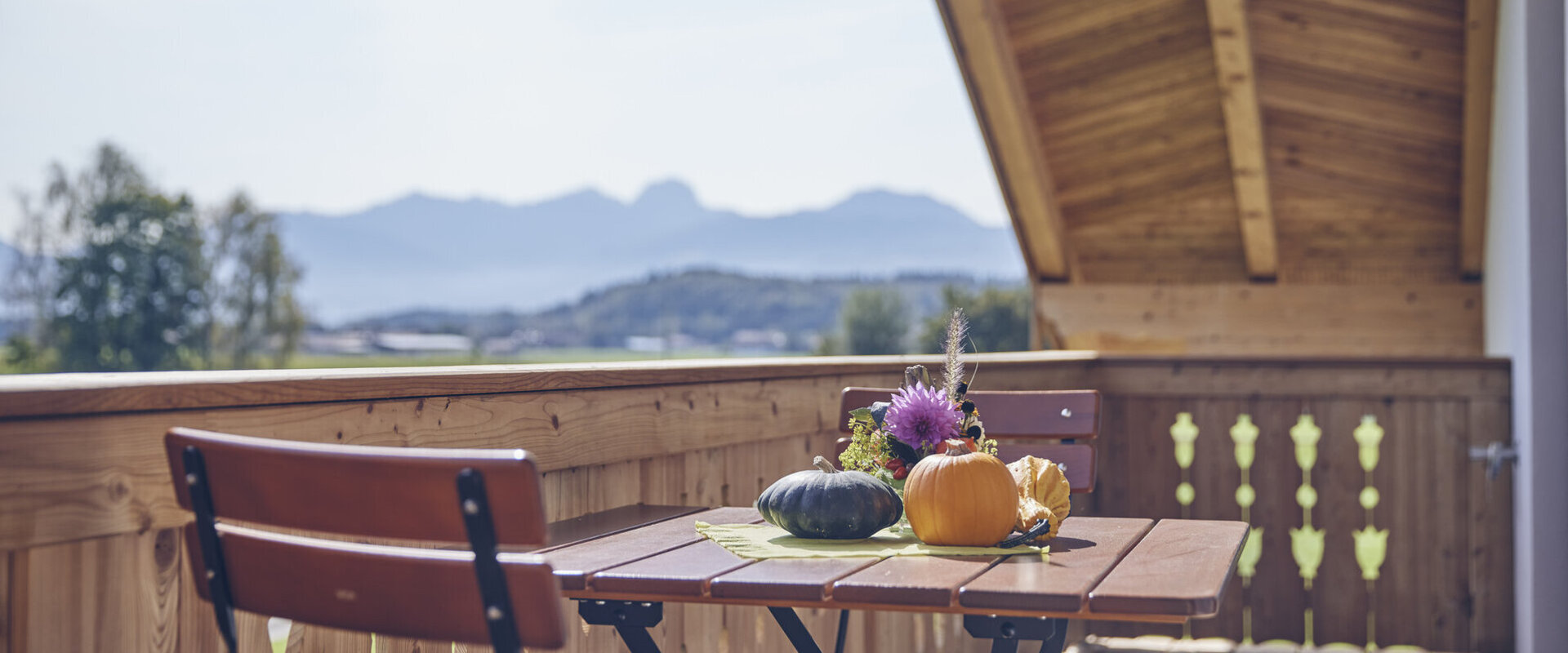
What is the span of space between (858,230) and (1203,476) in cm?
10099

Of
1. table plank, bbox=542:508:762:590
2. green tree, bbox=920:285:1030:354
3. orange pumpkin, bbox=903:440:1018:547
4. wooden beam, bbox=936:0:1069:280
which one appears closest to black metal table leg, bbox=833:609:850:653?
table plank, bbox=542:508:762:590

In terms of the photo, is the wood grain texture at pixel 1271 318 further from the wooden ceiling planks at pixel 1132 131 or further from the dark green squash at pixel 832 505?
the dark green squash at pixel 832 505

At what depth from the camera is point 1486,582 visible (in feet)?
12.4

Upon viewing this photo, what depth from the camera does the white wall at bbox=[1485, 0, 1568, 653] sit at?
10.1 ft

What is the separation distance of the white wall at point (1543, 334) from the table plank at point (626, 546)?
2.20 metres

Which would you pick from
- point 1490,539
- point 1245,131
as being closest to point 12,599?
point 1490,539

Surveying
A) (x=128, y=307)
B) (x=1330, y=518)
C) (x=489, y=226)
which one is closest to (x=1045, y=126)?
(x=1330, y=518)

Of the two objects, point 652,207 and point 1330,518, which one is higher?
point 652,207

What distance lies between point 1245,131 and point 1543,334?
2.28m

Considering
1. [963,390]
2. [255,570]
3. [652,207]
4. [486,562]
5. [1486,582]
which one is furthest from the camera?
[652,207]

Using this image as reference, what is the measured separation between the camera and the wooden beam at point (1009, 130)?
4980 mm

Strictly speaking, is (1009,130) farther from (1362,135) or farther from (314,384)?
(314,384)

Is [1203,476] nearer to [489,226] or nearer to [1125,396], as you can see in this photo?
[1125,396]

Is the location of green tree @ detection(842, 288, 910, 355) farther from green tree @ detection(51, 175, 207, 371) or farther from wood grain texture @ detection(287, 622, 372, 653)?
wood grain texture @ detection(287, 622, 372, 653)
